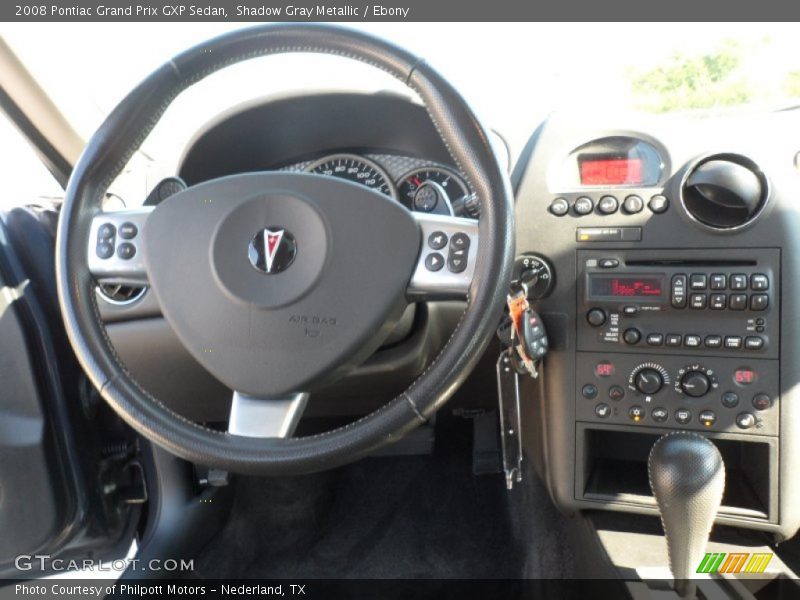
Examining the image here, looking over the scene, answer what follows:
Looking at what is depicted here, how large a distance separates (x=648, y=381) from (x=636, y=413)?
0.06 m

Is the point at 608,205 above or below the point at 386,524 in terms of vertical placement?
above

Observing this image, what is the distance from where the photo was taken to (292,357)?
0.94m

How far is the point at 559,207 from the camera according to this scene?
1254 mm

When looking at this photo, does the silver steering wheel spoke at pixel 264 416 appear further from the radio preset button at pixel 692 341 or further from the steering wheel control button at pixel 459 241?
the radio preset button at pixel 692 341

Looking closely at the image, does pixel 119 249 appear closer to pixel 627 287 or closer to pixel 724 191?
pixel 627 287

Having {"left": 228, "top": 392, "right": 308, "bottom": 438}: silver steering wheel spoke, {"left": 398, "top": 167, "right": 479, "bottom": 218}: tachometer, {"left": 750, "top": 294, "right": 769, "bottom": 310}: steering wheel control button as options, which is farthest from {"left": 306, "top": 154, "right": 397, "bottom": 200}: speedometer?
{"left": 750, "top": 294, "right": 769, "bottom": 310}: steering wheel control button

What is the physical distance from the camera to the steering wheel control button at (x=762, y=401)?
1.16m

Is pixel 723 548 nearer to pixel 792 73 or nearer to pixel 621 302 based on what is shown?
pixel 621 302

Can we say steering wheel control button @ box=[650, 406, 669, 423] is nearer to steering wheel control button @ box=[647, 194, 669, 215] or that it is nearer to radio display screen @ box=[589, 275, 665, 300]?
radio display screen @ box=[589, 275, 665, 300]

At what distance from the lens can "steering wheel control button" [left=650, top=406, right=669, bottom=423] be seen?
47.5 inches

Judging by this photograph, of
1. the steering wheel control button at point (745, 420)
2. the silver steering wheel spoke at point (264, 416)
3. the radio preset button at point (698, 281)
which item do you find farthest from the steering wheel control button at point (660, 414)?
the silver steering wheel spoke at point (264, 416)

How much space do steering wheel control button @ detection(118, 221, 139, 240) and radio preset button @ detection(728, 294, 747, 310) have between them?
97 centimetres

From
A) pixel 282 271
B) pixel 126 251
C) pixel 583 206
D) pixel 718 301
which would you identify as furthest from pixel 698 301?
pixel 126 251

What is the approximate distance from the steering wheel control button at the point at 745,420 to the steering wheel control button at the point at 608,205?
1.37 ft
